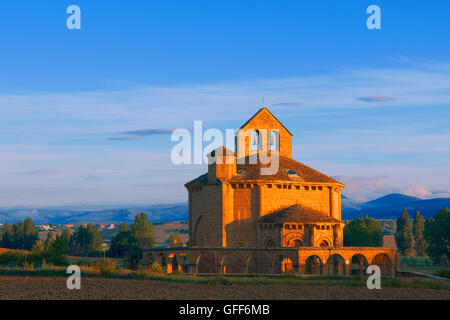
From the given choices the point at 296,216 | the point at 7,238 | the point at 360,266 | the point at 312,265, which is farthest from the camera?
the point at 7,238

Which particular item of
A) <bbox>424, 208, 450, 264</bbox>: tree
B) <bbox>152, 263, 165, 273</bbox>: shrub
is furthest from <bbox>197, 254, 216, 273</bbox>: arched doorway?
<bbox>424, 208, 450, 264</bbox>: tree

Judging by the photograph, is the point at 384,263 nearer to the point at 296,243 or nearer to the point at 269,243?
the point at 296,243

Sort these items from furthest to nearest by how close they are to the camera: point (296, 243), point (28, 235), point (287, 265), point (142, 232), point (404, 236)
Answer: point (28, 235) < point (142, 232) < point (404, 236) < point (296, 243) < point (287, 265)

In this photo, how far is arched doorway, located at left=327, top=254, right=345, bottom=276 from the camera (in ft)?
179

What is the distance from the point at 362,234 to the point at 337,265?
4983 centimetres

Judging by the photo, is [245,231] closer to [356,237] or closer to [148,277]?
[148,277]

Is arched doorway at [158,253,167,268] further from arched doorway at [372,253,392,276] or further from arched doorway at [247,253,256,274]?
arched doorway at [372,253,392,276]

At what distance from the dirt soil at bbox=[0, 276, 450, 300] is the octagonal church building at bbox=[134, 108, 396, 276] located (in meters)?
12.4

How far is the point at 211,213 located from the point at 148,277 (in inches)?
567

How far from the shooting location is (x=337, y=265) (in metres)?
55.4

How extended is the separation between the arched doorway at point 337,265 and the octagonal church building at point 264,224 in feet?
0.27

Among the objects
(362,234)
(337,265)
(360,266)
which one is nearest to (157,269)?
(337,265)

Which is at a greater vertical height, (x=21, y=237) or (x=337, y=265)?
(x=21, y=237)
